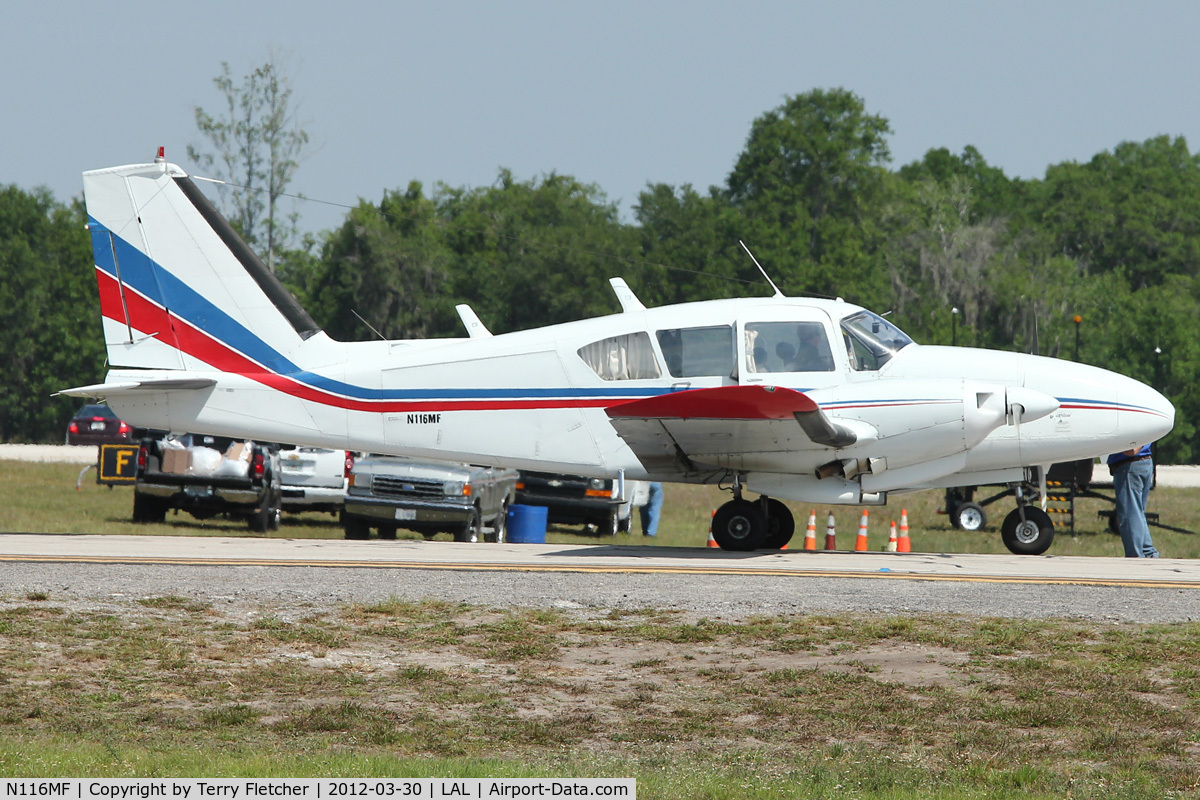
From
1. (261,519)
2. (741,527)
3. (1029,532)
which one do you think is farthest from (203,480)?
(1029,532)

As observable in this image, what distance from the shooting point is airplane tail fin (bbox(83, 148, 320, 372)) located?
A: 13812 millimetres

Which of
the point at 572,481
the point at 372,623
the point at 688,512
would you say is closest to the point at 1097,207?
the point at 688,512

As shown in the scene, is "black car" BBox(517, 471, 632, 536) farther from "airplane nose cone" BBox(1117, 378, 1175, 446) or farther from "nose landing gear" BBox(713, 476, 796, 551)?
"airplane nose cone" BBox(1117, 378, 1175, 446)

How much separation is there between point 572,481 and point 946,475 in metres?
8.44

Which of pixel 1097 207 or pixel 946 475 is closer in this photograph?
pixel 946 475

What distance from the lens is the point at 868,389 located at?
1249cm

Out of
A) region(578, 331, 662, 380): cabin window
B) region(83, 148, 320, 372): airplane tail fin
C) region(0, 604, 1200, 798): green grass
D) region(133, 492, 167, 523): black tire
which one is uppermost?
region(83, 148, 320, 372): airplane tail fin

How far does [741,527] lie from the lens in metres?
13.2

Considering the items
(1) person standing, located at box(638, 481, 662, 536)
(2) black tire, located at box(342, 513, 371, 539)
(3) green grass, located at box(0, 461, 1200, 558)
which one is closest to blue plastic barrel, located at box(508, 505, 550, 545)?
(3) green grass, located at box(0, 461, 1200, 558)

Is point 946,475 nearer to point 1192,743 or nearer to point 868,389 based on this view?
point 868,389

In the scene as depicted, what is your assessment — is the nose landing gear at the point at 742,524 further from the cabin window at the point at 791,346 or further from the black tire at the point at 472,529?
the black tire at the point at 472,529

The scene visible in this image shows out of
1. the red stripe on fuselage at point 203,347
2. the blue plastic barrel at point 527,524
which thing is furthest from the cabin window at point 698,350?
the blue plastic barrel at point 527,524

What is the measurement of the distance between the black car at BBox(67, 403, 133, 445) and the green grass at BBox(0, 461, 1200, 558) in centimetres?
1461

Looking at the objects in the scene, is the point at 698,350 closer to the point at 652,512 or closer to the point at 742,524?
the point at 742,524
